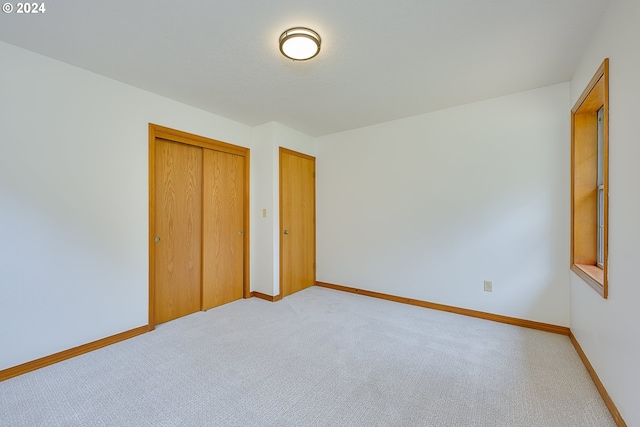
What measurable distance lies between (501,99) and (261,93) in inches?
100

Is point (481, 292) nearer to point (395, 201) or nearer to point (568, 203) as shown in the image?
point (568, 203)

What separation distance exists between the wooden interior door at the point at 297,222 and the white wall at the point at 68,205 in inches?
64.8

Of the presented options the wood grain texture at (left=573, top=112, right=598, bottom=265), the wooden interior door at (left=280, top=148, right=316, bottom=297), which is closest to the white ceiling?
the wood grain texture at (left=573, top=112, right=598, bottom=265)

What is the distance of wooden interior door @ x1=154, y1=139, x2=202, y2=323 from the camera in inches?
113

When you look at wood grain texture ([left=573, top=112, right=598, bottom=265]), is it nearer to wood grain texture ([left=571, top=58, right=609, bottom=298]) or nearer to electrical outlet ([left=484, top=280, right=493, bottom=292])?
wood grain texture ([left=571, top=58, right=609, bottom=298])

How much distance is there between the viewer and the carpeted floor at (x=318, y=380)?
5.09 feet

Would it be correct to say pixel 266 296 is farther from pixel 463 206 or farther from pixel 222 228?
pixel 463 206

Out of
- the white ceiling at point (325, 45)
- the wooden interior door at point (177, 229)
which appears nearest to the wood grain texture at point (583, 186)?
the white ceiling at point (325, 45)

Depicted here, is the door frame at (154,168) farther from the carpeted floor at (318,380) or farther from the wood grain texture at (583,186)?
the wood grain texture at (583,186)

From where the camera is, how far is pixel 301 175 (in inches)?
163

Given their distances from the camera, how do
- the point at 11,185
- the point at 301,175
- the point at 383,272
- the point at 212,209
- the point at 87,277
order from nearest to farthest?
the point at 11,185 < the point at 87,277 < the point at 212,209 < the point at 383,272 < the point at 301,175

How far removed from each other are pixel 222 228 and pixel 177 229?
57 cm

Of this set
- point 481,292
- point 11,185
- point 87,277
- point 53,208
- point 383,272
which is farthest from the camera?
point 383,272

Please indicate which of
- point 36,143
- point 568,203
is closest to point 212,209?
point 36,143
